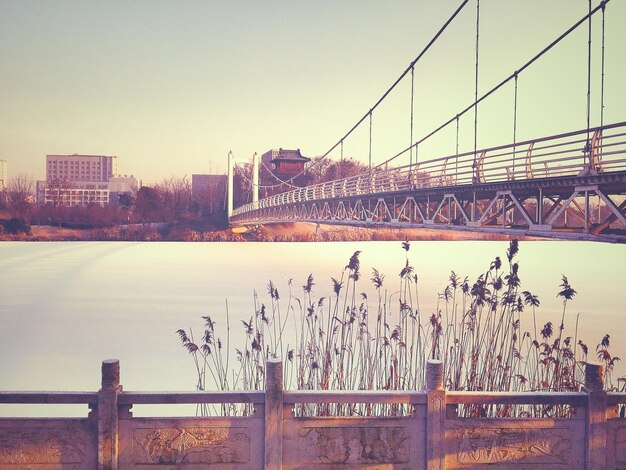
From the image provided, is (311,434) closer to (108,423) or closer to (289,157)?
(108,423)

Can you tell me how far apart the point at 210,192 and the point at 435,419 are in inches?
2083

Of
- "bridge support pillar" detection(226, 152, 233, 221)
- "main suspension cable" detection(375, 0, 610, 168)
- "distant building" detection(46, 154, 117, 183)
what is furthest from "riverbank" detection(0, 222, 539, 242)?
"distant building" detection(46, 154, 117, 183)

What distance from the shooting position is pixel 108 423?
523cm

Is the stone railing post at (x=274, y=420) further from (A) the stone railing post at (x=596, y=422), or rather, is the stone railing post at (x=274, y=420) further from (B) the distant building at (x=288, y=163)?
(B) the distant building at (x=288, y=163)

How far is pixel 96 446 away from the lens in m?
5.27

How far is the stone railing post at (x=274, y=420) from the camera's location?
527 cm

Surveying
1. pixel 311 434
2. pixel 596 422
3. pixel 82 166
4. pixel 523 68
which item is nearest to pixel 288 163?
pixel 523 68

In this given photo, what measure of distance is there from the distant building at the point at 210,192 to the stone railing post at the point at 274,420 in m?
50.0

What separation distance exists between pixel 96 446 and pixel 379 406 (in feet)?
13.3

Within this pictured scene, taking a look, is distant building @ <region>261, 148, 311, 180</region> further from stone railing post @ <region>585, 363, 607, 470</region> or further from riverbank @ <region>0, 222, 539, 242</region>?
stone railing post @ <region>585, 363, 607, 470</region>

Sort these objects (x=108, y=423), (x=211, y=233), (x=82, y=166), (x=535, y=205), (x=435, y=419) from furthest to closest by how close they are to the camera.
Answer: (x=82, y=166)
(x=211, y=233)
(x=535, y=205)
(x=435, y=419)
(x=108, y=423)

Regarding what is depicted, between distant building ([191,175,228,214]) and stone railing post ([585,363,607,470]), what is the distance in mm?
50639

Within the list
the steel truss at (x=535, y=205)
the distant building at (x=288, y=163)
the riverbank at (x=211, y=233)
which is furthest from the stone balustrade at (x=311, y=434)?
the distant building at (x=288, y=163)

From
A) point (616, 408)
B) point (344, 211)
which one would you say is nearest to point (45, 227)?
point (344, 211)
